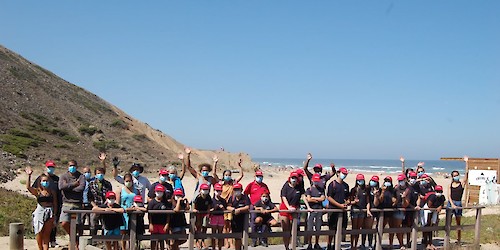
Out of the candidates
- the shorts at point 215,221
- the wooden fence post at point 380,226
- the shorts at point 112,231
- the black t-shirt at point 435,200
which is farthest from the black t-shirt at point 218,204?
the black t-shirt at point 435,200

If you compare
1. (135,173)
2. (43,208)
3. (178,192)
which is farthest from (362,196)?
(43,208)

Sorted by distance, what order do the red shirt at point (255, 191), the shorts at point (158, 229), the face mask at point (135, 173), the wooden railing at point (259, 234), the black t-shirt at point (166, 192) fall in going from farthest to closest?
the red shirt at point (255, 191) < the face mask at point (135, 173) < the black t-shirt at point (166, 192) < the shorts at point (158, 229) < the wooden railing at point (259, 234)

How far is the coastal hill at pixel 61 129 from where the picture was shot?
38250 millimetres

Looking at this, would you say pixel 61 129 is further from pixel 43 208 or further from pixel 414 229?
pixel 414 229

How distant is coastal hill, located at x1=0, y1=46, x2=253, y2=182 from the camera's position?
38.2 metres

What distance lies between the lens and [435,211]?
38.7 feet

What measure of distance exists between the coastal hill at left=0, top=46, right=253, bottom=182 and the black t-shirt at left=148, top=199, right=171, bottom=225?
21.3 meters

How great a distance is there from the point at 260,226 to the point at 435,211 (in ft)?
13.5

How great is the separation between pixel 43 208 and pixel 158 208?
2170mm

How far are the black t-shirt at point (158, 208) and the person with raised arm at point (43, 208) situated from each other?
190cm

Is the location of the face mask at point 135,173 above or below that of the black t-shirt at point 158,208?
above

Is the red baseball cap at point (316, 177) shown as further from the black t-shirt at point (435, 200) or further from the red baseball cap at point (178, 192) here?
the black t-shirt at point (435, 200)

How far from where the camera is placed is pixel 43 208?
9.43m

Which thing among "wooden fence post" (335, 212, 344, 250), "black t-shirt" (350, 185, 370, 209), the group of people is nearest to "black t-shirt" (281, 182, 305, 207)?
the group of people
